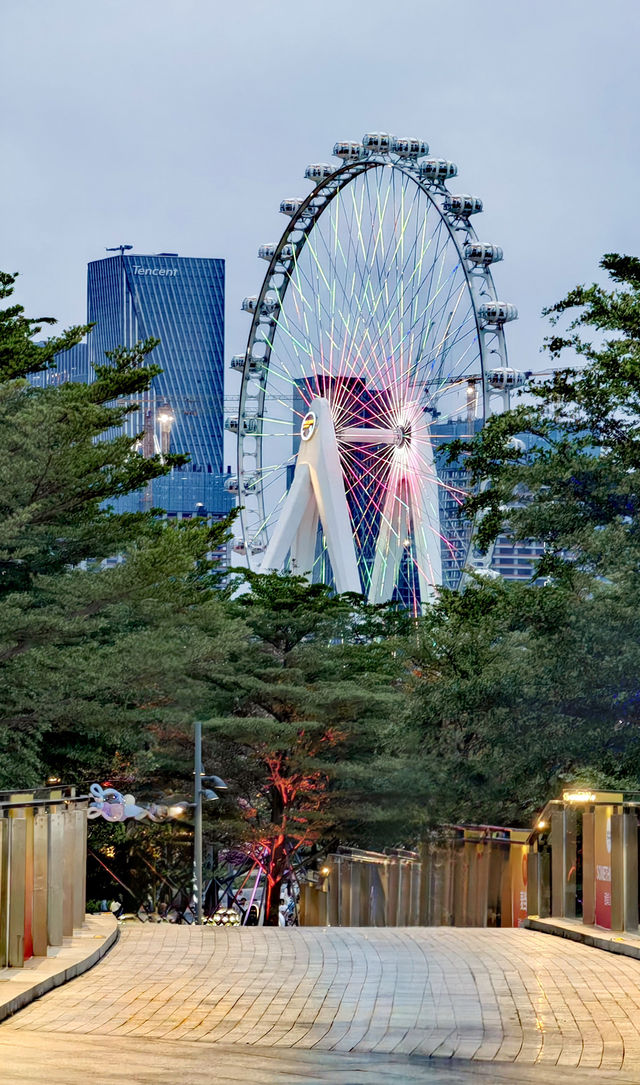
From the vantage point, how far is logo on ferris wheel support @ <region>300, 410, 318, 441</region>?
4444 centimetres

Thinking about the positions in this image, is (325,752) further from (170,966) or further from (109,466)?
(170,966)

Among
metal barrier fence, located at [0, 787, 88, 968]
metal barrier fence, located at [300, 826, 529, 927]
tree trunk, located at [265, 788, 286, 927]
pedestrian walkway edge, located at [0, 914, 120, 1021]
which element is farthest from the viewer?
tree trunk, located at [265, 788, 286, 927]

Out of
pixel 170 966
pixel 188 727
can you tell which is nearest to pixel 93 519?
pixel 188 727

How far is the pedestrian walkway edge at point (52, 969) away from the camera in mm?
9102

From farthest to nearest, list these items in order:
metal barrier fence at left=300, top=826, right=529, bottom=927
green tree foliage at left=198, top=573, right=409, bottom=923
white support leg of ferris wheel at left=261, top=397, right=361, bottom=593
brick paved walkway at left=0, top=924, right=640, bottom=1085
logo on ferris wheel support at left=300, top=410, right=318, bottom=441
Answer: logo on ferris wheel support at left=300, top=410, right=318, bottom=441
white support leg of ferris wheel at left=261, top=397, right=361, bottom=593
green tree foliage at left=198, top=573, right=409, bottom=923
metal barrier fence at left=300, top=826, right=529, bottom=927
brick paved walkway at left=0, top=924, right=640, bottom=1085

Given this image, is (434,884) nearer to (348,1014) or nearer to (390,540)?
(348,1014)

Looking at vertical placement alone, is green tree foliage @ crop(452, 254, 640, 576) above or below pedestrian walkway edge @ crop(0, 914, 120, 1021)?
above

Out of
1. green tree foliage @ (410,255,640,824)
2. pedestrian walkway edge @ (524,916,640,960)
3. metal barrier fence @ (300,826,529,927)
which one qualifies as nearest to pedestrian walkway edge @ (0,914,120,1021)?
pedestrian walkway edge @ (524,916,640,960)

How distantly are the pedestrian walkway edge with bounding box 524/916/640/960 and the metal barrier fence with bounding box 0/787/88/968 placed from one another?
4.11 m

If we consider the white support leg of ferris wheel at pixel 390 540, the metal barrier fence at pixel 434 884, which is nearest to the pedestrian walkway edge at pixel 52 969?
the metal barrier fence at pixel 434 884

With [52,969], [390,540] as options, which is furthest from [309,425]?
[52,969]

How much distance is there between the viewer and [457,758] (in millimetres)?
26234

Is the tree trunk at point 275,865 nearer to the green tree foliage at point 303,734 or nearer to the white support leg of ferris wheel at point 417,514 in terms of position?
the green tree foliage at point 303,734

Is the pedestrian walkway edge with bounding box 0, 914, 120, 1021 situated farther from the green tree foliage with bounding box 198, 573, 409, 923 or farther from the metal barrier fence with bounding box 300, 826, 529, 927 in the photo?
the green tree foliage with bounding box 198, 573, 409, 923
